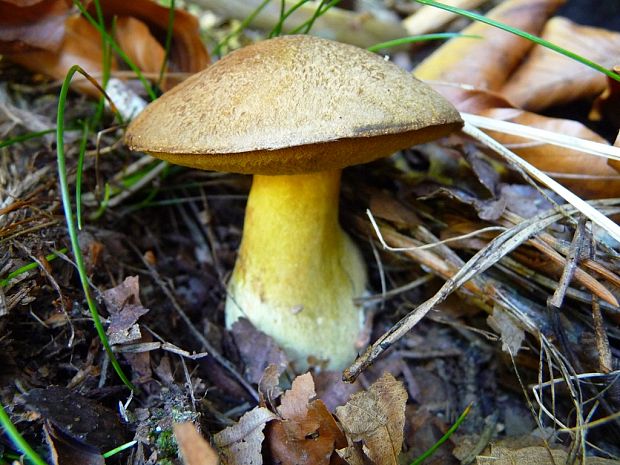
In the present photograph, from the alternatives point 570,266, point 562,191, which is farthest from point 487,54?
point 570,266

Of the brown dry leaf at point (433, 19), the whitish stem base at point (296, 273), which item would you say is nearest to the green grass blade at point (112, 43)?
the whitish stem base at point (296, 273)

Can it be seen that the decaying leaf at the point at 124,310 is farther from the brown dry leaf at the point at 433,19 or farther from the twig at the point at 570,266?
the brown dry leaf at the point at 433,19

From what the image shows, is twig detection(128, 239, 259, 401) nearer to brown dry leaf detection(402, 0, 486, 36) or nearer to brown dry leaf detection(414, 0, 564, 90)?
brown dry leaf detection(414, 0, 564, 90)

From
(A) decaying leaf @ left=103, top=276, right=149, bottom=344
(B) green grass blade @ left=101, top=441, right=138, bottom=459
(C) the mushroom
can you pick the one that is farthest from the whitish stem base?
(B) green grass blade @ left=101, top=441, right=138, bottom=459

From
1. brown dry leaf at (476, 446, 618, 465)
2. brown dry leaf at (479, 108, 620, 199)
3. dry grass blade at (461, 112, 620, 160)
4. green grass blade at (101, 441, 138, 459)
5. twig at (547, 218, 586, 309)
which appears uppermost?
dry grass blade at (461, 112, 620, 160)

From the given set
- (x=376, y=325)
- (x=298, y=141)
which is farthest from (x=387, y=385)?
(x=298, y=141)
